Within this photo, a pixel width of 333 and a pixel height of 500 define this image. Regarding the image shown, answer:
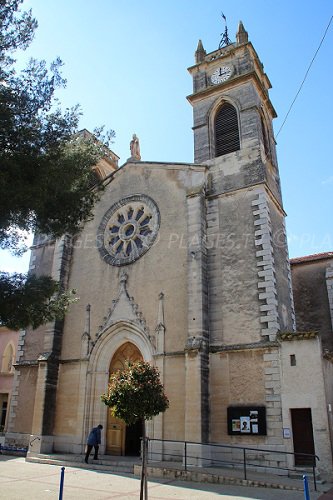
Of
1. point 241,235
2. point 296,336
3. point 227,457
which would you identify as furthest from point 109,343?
point 296,336

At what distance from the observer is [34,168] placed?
9.31 meters

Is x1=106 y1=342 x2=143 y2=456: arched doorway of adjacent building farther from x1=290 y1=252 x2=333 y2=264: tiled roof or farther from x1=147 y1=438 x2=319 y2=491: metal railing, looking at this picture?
x1=290 y1=252 x2=333 y2=264: tiled roof

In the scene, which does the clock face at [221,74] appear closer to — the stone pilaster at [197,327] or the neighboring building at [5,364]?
the stone pilaster at [197,327]

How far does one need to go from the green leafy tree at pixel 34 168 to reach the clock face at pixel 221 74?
11.9 m

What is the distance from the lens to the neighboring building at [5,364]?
24312mm

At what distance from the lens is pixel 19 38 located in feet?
32.4

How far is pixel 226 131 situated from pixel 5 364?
17.2 metres

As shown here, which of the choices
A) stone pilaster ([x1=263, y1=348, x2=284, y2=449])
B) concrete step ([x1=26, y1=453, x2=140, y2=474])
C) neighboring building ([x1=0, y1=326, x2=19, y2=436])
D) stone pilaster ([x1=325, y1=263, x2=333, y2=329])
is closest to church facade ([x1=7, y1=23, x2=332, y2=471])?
stone pilaster ([x1=263, y1=348, x2=284, y2=449])

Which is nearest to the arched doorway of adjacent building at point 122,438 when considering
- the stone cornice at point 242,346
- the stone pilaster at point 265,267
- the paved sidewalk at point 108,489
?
the stone cornice at point 242,346

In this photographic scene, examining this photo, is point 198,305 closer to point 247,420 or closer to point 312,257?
point 247,420

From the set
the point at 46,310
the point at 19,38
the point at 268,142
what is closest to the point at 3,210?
the point at 46,310

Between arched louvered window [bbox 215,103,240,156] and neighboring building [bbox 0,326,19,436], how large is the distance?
14980 millimetres

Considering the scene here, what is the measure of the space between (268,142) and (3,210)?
15.1 meters

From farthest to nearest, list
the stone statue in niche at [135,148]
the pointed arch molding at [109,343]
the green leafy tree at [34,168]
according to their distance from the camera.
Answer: the stone statue in niche at [135,148] → the pointed arch molding at [109,343] → the green leafy tree at [34,168]
